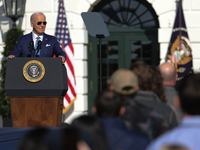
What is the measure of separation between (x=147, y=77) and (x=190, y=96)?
1.10 meters

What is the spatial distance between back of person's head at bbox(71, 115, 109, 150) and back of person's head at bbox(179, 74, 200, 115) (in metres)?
0.43

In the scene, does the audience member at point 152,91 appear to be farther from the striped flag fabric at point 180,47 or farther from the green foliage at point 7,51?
the green foliage at point 7,51

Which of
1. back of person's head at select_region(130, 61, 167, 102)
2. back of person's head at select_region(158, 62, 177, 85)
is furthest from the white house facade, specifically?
back of person's head at select_region(130, 61, 167, 102)

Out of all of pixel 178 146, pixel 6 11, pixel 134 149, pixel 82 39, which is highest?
pixel 6 11

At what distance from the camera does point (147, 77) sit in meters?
2.80

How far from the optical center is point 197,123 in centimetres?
166

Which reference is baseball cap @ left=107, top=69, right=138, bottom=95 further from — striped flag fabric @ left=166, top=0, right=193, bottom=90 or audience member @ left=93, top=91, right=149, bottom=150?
striped flag fabric @ left=166, top=0, right=193, bottom=90

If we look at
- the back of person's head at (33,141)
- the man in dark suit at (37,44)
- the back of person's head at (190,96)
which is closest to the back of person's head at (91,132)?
the back of person's head at (33,141)

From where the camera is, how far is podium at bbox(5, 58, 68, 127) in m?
4.80

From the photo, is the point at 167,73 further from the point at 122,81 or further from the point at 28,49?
the point at 28,49

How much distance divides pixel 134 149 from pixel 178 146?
0.71 m

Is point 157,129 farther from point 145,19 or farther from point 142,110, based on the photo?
point 145,19

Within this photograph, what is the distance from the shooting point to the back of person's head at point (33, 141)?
1881 mm

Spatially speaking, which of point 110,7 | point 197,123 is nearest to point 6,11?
point 110,7
